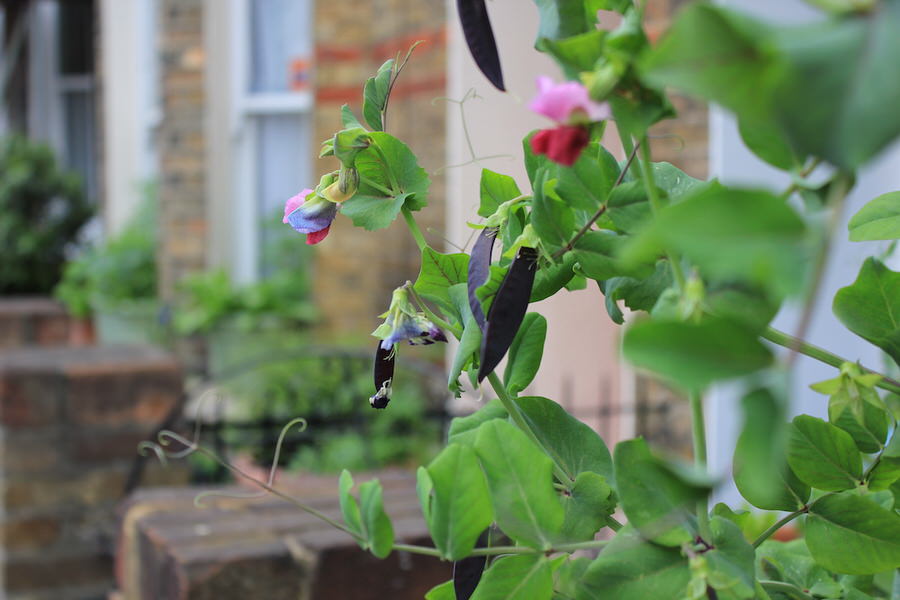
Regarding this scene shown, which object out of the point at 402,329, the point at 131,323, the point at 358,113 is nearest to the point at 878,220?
the point at 402,329

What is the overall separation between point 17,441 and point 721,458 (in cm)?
159

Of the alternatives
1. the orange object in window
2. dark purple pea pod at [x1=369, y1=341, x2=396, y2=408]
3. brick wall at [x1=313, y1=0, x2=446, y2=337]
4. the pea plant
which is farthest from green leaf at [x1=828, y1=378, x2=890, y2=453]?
the orange object in window

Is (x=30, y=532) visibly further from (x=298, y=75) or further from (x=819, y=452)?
(x=298, y=75)

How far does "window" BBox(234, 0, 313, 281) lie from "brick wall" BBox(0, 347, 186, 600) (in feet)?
9.70

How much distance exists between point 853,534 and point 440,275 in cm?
24

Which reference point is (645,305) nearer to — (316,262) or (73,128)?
(316,262)

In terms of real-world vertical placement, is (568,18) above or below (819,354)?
above

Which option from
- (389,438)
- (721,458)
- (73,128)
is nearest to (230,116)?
(389,438)

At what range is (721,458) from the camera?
92.7 inches

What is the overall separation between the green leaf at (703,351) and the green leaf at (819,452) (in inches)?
10.2

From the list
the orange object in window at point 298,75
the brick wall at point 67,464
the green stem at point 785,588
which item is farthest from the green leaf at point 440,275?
the orange object in window at point 298,75

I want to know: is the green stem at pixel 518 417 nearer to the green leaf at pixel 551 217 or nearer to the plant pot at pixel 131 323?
the green leaf at pixel 551 217

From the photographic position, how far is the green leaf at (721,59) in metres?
0.24

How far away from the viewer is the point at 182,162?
536cm
